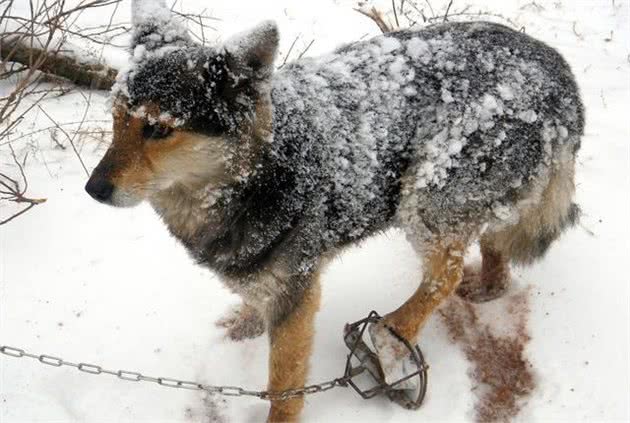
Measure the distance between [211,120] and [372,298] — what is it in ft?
6.53

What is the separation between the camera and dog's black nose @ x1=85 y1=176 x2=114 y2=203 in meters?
2.47

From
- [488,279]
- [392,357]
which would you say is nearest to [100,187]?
[392,357]

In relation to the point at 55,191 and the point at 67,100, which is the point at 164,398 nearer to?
the point at 55,191

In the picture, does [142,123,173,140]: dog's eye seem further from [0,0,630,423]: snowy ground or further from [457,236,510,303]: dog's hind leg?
[457,236,510,303]: dog's hind leg

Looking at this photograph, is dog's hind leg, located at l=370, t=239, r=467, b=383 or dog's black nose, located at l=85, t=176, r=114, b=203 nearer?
dog's black nose, located at l=85, t=176, r=114, b=203

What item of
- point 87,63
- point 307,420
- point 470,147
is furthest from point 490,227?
point 87,63

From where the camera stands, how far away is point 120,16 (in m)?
6.39

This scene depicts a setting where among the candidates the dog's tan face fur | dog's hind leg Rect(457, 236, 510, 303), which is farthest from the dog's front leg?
dog's hind leg Rect(457, 236, 510, 303)

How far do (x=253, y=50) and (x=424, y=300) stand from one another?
185 centimetres

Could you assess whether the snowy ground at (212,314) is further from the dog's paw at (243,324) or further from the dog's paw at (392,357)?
the dog's paw at (392,357)

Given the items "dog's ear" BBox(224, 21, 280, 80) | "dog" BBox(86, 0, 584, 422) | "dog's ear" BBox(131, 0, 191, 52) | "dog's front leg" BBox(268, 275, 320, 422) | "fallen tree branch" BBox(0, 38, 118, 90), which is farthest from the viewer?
"fallen tree branch" BBox(0, 38, 118, 90)

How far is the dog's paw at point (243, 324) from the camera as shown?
378 cm

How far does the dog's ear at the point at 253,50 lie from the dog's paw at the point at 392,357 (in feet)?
5.62

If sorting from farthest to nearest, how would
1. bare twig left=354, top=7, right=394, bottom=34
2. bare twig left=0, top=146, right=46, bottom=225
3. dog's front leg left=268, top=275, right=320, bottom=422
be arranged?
1. bare twig left=354, top=7, right=394, bottom=34
2. bare twig left=0, top=146, right=46, bottom=225
3. dog's front leg left=268, top=275, right=320, bottom=422
